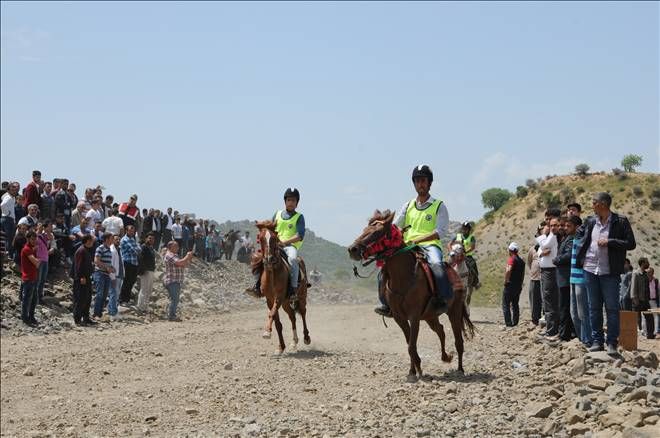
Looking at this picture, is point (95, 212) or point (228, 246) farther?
point (228, 246)

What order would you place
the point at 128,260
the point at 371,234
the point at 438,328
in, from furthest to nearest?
the point at 128,260 < the point at 438,328 < the point at 371,234

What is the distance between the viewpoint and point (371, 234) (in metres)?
12.2

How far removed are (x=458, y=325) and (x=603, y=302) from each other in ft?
7.65

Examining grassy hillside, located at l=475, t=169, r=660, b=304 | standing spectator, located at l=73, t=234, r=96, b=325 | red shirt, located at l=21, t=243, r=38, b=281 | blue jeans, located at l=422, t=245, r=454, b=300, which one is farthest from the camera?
grassy hillside, located at l=475, t=169, r=660, b=304

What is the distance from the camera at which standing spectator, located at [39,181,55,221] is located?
87.8ft

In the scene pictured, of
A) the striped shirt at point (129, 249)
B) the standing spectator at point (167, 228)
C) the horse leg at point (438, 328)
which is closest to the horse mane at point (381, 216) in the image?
the horse leg at point (438, 328)

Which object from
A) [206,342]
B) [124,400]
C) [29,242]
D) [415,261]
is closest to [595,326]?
[415,261]

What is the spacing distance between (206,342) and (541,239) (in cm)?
823

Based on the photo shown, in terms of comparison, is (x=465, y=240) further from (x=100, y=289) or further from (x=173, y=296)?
(x=100, y=289)

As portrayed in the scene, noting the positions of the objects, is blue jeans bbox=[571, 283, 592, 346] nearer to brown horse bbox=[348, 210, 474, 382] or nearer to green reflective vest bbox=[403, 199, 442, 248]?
brown horse bbox=[348, 210, 474, 382]

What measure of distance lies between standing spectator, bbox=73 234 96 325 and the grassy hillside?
131ft

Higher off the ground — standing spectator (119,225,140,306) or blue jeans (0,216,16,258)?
blue jeans (0,216,16,258)

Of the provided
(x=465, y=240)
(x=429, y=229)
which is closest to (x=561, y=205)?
(x=465, y=240)

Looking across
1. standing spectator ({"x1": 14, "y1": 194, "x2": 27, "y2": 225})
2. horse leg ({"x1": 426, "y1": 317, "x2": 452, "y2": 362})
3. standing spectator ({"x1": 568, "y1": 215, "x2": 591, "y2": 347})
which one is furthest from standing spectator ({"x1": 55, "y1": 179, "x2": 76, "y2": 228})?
standing spectator ({"x1": 568, "y1": 215, "x2": 591, "y2": 347})
